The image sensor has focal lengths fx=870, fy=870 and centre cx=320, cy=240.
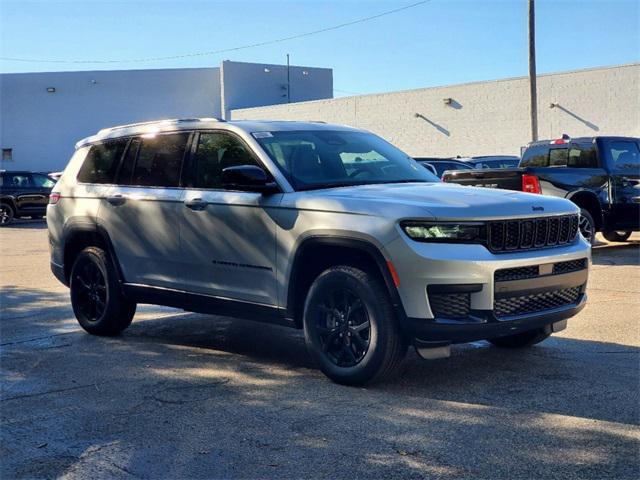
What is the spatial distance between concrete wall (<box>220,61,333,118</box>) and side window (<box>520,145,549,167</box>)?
3721 centimetres

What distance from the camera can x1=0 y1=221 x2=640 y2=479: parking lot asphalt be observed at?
14.6 ft

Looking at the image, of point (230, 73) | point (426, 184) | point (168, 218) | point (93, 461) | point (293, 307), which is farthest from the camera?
point (230, 73)

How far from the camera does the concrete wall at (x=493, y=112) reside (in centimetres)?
2962

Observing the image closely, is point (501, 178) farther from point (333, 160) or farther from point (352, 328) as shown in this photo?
point (352, 328)

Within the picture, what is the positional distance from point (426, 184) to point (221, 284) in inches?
70.0

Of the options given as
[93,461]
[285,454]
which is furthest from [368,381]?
[93,461]

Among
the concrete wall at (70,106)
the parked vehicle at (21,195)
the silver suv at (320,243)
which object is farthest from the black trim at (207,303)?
the concrete wall at (70,106)

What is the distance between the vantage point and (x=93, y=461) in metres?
4.60

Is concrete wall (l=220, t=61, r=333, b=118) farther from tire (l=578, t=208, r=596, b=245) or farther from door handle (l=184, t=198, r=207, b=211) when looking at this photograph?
door handle (l=184, t=198, r=207, b=211)

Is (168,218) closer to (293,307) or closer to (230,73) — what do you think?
(293,307)

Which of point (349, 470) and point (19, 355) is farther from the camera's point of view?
point (19, 355)

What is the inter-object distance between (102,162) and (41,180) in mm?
22040

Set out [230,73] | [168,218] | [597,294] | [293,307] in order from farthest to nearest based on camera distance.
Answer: [230,73] → [597,294] → [168,218] → [293,307]

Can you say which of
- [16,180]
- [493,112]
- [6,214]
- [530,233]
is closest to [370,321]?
[530,233]
